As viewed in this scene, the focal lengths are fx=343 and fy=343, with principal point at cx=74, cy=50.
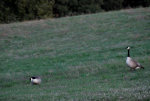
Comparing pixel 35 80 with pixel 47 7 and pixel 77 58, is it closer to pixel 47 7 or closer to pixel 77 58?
pixel 77 58

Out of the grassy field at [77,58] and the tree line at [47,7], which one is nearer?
the grassy field at [77,58]

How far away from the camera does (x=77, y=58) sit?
80.3 feet

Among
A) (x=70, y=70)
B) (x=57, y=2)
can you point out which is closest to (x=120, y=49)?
(x=70, y=70)

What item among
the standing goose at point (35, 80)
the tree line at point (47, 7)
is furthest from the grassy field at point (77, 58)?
the tree line at point (47, 7)

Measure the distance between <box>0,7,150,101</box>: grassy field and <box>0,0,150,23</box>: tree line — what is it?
17257mm

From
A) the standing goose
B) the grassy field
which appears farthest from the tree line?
the standing goose

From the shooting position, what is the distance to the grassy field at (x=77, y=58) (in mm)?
12690

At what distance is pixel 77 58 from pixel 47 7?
37.7 metres

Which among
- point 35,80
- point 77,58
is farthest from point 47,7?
point 35,80

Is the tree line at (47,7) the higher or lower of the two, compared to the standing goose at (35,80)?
higher

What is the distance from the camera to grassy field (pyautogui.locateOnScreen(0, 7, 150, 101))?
12690 millimetres

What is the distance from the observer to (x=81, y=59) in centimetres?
2386

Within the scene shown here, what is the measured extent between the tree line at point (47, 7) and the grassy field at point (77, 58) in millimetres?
17257

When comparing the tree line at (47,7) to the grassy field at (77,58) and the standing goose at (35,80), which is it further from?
the standing goose at (35,80)
